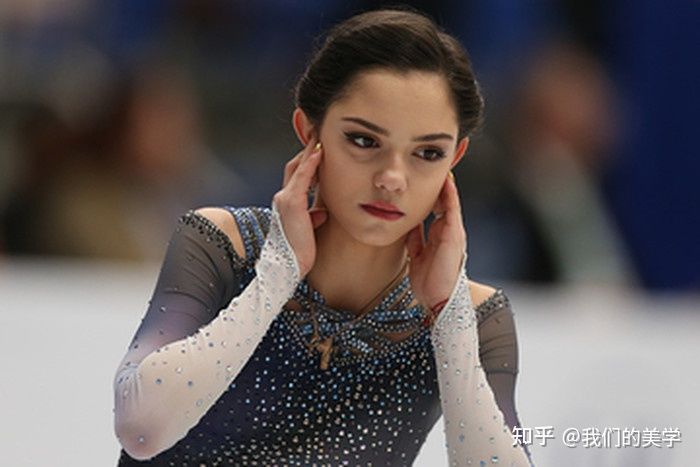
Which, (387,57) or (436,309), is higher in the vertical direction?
(387,57)

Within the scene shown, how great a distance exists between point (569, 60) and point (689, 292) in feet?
2.93

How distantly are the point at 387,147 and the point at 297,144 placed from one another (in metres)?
2.50

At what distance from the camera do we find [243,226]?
7.14 feet

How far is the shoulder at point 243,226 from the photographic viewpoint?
215 cm

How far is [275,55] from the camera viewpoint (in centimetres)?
480

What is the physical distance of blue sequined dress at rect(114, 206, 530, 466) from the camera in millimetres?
1937

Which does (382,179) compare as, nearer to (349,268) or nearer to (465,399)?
(349,268)

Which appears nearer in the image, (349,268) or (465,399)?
(465,399)

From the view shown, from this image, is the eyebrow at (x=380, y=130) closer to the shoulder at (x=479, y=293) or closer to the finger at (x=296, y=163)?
the finger at (x=296, y=163)

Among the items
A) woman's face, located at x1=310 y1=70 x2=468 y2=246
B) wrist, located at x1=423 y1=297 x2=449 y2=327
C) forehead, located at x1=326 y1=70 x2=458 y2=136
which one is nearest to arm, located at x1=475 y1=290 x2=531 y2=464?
wrist, located at x1=423 y1=297 x2=449 y2=327

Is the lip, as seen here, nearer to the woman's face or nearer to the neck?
the woman's face

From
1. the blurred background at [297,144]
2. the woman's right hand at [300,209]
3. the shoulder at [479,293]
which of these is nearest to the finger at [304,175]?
the woman's right hand at [300,209]

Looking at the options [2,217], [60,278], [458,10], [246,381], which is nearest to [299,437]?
[246,381]

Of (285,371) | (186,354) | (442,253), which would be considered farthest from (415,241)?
(186,354)
